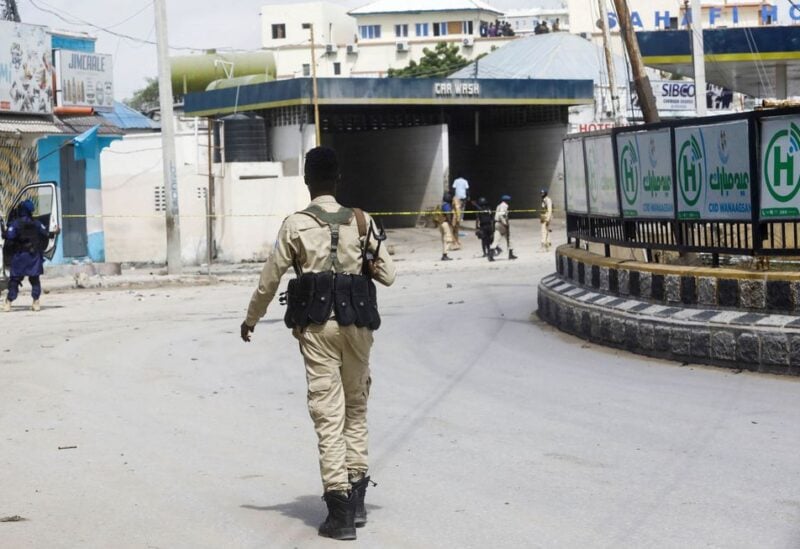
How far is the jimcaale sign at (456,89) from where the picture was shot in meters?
44.2

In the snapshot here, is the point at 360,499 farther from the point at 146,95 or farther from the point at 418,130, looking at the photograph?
the point at 146,95

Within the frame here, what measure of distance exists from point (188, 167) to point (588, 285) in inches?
1047

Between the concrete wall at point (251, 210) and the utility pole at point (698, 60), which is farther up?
the utility pole at point (698, 60)

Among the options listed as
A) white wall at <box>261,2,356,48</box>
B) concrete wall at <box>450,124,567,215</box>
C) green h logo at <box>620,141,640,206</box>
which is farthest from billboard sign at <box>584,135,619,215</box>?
white wall at <box>261,2,356,48</box>

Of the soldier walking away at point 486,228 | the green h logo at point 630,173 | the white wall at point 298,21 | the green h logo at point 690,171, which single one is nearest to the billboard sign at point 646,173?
the green h logo at point 630,173

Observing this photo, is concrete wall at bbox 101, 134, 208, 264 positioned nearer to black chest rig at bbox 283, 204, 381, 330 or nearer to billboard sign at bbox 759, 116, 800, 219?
billboard sign at bbox 759, 116, 800, 219

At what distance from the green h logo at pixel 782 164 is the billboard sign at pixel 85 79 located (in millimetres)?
24392

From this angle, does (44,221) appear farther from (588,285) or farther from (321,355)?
(321,355)

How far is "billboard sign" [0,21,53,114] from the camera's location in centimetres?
3061

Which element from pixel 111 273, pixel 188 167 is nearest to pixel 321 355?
pixel 111 273

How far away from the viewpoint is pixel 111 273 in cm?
3103

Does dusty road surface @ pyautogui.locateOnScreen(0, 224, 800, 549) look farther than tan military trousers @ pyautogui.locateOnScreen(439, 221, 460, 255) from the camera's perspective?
No

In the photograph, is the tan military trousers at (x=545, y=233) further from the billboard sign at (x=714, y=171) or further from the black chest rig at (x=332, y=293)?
the black chest rig at (x=332, y=293)

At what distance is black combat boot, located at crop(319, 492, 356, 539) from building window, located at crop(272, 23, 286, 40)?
397 feet
